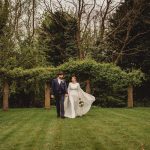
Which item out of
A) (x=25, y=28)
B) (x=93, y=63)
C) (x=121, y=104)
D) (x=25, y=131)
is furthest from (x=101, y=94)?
(x=25, y=131)

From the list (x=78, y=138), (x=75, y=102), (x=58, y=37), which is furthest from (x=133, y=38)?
(x=78, y=138)

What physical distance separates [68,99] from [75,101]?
0.50 metres

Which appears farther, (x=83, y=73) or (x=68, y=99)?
(x=83, y=73)

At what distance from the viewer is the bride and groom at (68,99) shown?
2175cm

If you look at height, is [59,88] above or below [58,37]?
below

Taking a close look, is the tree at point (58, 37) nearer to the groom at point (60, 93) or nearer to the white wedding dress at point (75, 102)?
the white wedding dress at point (75, 102)

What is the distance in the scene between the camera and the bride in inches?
877

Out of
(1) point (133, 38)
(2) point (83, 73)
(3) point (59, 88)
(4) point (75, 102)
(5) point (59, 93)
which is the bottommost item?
(4) point (75, 102)

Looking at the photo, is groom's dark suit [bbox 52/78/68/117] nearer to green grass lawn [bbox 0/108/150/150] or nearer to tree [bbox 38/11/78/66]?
green grass lawn [bbox 0/108/150/150]

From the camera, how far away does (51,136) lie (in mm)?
13602

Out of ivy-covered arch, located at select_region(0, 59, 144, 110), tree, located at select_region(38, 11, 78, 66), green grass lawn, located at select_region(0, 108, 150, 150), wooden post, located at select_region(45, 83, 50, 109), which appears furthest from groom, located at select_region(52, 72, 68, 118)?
tree, located at select_region(38, 11, 78, 66)

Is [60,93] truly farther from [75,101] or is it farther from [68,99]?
[75,101]

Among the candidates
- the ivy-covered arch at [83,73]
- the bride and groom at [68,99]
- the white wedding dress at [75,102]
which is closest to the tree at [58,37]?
the ivy-covered arch at [83,73]

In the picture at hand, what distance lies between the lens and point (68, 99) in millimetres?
22719
